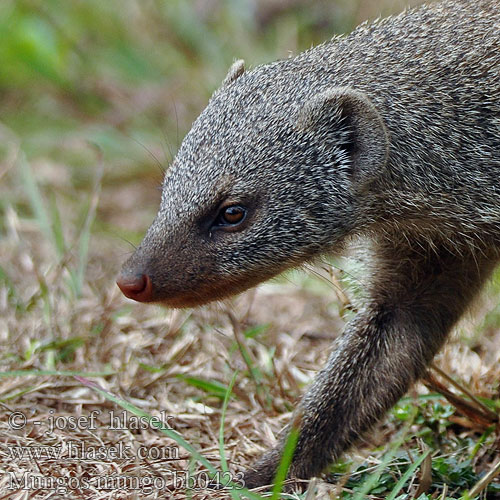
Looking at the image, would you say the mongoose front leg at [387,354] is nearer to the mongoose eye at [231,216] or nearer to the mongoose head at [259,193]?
the mongoose head at [259,193]

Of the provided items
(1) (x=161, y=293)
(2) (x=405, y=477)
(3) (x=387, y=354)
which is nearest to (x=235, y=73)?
(1) (x=161, y=293)

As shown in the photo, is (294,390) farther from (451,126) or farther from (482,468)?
(451,126)

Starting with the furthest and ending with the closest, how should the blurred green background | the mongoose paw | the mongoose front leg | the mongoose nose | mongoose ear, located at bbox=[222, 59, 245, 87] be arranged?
1. the blurred green background
2. mongoose ear, located at bbox=[222, 59, 245, 87]
3. the mongoose front leg
4. the mongoose paw
5. the mongoose nose

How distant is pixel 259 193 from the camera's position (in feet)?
10.9

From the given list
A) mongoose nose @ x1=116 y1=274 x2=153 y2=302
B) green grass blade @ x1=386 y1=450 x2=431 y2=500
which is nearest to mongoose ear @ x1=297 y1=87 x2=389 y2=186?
mongoose nose @ x1=116 y1=274 x2=153 y2=302

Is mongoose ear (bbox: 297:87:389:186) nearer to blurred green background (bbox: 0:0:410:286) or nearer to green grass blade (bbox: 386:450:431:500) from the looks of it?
green grass blade (bbox: 386:450:431:500)

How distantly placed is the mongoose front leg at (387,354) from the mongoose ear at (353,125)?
0.47 meters

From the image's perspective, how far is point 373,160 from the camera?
3.36 m

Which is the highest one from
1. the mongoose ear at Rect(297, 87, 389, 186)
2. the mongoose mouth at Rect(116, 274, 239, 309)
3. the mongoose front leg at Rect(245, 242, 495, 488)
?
the mongoose ear at Rect(297, 87, 389, 186)

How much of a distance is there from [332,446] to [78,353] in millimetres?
1513

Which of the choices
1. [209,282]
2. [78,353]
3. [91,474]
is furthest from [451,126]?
[78,353]

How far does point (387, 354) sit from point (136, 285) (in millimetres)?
1146

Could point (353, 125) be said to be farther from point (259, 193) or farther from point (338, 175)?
point (259, 193)

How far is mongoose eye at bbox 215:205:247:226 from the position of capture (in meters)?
3.32
